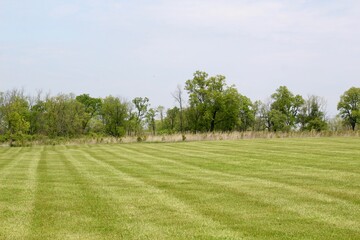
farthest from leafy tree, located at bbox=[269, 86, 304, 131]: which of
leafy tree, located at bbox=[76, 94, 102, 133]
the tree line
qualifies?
leafy tree, located at bbox=[76, 94, 102, 133]

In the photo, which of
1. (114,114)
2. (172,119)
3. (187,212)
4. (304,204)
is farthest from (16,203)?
(172,119)

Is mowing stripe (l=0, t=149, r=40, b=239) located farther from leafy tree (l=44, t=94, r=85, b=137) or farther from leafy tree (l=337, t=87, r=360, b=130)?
leafy tree (l=337, t=87, r=360, b=130)

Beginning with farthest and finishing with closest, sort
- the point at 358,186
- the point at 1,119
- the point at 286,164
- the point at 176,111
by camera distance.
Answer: the point at 176,111 → the point at 1,119 → the point at 286,164 → the point at 358,186

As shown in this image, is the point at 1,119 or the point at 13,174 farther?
the point at 1,119

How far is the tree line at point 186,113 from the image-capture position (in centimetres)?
6744

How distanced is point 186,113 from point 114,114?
13750 millimetres

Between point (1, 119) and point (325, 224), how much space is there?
63270mm

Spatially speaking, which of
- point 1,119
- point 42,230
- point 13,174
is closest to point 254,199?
point 42,230

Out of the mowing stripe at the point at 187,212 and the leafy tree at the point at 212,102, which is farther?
the leafy tree at the point at 212,102

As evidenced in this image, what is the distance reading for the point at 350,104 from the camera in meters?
82.2

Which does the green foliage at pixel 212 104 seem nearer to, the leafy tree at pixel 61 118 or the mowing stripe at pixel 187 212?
the leafy tree at pixel 61 118

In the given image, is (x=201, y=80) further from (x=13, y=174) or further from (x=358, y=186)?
(x=358, y=186)

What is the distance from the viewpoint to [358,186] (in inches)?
432

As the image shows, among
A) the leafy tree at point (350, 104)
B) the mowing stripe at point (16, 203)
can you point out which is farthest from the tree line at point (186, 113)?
the mowing stripe at point (16, 203)
